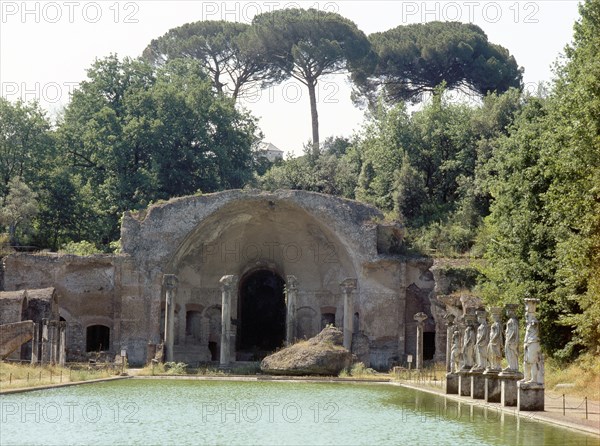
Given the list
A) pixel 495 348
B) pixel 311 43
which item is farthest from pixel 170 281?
pixel 311 43

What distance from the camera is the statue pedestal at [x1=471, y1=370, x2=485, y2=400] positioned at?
3178 cm

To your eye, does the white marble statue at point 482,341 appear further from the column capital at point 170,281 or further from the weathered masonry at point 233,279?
the column capital at point 170,281

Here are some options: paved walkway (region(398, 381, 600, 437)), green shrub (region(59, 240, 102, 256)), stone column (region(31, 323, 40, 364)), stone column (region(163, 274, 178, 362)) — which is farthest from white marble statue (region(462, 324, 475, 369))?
green shrub (region(59, 240, 102, 256))

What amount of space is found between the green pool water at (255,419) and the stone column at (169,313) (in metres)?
12.4

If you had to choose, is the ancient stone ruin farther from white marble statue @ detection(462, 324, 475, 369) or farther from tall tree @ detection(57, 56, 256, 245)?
tall tree @ detection(57, 56, 256, 245)

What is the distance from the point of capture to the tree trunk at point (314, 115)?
255ft

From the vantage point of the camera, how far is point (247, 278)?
182ft

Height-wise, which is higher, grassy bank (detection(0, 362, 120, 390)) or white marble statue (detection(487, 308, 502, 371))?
white marble statue (detection(487, 308, 502, 371))

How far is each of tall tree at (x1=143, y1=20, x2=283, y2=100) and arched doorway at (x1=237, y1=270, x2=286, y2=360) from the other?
81.9 feet

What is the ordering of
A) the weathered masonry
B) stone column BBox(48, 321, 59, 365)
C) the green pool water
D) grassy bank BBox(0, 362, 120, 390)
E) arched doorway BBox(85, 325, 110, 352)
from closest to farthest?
the green pool water
grassy bank BBox(0, 362, 120, 390)
stone column BBox(48, 321, 59, 365)
the weathered masonry
arched doorway BBox(85, 325, 110, 352)

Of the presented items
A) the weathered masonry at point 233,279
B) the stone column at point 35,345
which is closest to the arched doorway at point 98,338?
the weathered masonry at point 233,279

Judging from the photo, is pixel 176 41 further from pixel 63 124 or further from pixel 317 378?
pixel 317 378

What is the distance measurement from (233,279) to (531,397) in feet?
89.7

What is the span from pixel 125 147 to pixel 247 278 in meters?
11.7
